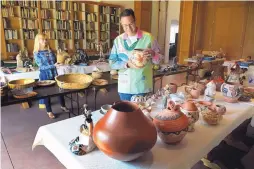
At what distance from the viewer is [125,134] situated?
0.71 metres

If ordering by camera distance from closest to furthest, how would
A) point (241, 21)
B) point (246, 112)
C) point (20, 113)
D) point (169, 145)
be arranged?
point (169, 145), point (246, 112), point (20, 113), point (241, 21)

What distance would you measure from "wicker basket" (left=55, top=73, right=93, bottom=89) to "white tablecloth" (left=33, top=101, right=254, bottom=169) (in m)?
0.73

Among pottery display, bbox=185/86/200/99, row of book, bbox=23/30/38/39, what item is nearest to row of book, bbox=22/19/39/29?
row of book, bbox=23/30/38/39

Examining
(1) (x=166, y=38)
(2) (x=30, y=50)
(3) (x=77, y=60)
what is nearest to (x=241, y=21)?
(1) (x=166, y=38)

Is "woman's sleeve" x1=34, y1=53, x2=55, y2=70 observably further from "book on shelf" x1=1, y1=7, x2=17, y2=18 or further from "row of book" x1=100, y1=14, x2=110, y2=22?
"row of book" x1=100, y1=14, x2=110, y2=22

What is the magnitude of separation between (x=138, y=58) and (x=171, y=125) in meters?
0.69

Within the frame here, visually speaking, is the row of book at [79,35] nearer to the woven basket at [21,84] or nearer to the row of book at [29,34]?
the row of book at [29,34]

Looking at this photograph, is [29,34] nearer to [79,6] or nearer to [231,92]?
[79,6]

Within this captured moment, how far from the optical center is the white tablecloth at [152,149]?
2.66ft

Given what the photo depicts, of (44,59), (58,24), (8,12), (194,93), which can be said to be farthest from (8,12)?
(194,93)

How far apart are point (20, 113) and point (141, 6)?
18.3 ft

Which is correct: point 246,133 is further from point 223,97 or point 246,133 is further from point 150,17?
point 150,17

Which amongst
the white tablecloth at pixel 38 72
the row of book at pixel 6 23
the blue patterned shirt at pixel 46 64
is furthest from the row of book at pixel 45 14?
the blue patterned shirt at pixel 46 64

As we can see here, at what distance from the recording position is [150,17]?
7719 millimetres
